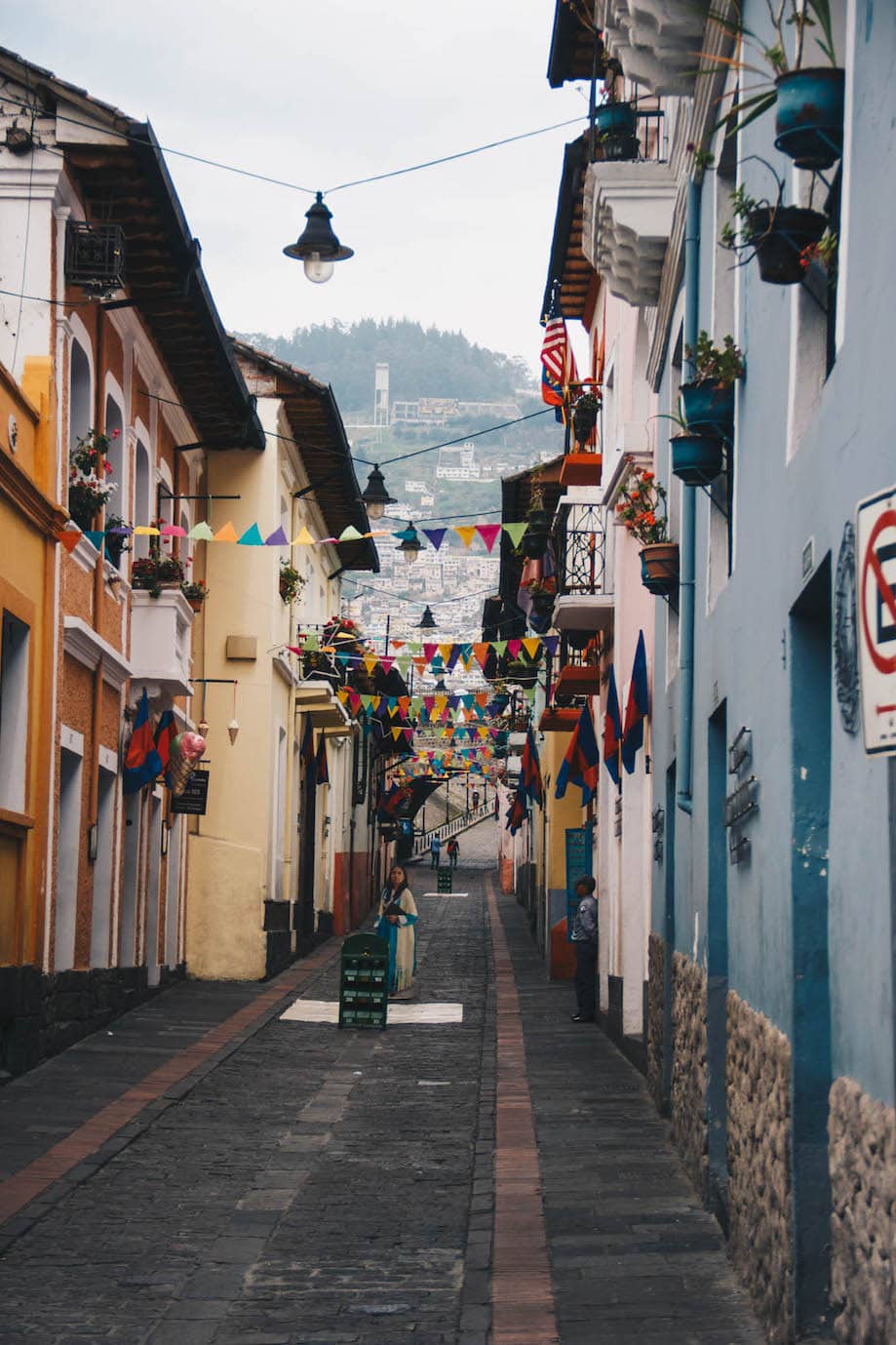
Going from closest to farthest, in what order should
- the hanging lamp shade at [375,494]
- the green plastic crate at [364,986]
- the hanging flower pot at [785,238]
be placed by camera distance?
the hanging flower pot at [785,238]
the green plastic crate at [364,986]
the hanging lamp shade at [375,494]

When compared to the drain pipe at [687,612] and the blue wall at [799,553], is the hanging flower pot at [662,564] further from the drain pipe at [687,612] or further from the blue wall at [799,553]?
the blue wall at [799,553]

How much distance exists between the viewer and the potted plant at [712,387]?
30.2 ft

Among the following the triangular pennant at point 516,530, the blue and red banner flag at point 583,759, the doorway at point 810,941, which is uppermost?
the triangular pennant at point 516,530

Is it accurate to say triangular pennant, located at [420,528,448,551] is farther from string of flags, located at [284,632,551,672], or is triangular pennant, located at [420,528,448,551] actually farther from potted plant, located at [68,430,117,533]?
string of flags, located at [284,632,551,672]

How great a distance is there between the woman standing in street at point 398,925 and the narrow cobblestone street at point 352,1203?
4.16m

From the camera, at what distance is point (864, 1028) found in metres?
5.71

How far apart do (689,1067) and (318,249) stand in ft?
25.4

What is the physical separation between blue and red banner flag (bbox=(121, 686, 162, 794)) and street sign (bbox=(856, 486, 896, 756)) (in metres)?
15.7

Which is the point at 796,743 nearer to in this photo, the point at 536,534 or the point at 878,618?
the point at 878,618

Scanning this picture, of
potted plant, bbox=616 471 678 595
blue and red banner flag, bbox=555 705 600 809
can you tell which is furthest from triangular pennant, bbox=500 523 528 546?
potted plant, bbox=616 471 678 595

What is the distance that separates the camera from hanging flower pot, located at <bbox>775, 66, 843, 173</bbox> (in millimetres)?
5867

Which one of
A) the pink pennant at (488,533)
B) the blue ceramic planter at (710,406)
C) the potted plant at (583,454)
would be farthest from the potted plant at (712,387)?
the potted plant at (583,454)

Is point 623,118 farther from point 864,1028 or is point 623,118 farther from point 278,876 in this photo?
point 278,876

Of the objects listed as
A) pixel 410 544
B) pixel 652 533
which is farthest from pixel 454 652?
pixel 652 533
